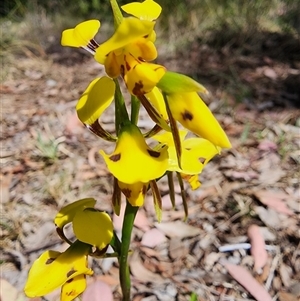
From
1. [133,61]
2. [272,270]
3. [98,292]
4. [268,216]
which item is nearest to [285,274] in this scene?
[272,270]

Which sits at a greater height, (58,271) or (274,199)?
(58,271)

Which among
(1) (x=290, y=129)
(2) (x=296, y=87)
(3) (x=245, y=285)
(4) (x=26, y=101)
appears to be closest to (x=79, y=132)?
(4) (x=26, y=101)

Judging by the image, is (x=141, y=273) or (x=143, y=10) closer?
(x=143, y=10)

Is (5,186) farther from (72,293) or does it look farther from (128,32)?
(128,32)

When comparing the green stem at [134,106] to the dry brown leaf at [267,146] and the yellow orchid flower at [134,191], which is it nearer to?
the yellow orchid flower at [134,191]

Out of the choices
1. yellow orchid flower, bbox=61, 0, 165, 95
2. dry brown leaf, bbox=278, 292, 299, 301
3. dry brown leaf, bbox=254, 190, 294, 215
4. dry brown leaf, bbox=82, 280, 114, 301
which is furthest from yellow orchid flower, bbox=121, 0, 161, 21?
dry brown leaf, bbox=254, 190, 294, 215
